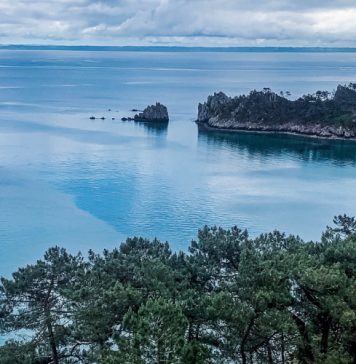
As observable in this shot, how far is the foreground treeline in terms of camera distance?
7844 mm

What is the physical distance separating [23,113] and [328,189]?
151ft

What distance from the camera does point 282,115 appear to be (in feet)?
181

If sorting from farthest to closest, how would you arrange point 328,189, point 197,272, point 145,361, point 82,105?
point 82,105
point 328,189
point 197,272
point 145,361

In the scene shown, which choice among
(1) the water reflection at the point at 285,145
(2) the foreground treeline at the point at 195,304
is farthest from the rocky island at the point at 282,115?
(2) the foreground treeline at the point at 195,304

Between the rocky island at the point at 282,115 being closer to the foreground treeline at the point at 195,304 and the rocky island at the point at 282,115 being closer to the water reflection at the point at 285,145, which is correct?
the water reflection at the point at 285,145

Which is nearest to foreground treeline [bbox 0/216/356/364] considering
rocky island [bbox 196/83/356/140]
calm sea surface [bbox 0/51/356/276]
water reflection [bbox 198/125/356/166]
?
calm sea surface [bbox 0/51/356/276]

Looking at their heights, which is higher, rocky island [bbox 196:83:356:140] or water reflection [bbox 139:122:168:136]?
rocky island [bbox 196:83:356:140]

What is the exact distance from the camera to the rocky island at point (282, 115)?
171 feet

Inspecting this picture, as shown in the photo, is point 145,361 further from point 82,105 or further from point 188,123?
→ point 82,105

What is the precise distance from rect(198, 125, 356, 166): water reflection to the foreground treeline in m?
32.4

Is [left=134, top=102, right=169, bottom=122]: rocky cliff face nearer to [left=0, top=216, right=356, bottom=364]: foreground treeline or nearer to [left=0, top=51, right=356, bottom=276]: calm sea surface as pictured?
[left=0, top=51, right=356, bottom=276]: calm sea surface

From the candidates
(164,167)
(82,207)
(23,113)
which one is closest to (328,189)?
(164,167)

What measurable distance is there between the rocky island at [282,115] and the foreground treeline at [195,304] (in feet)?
140

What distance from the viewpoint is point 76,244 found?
2372cm
